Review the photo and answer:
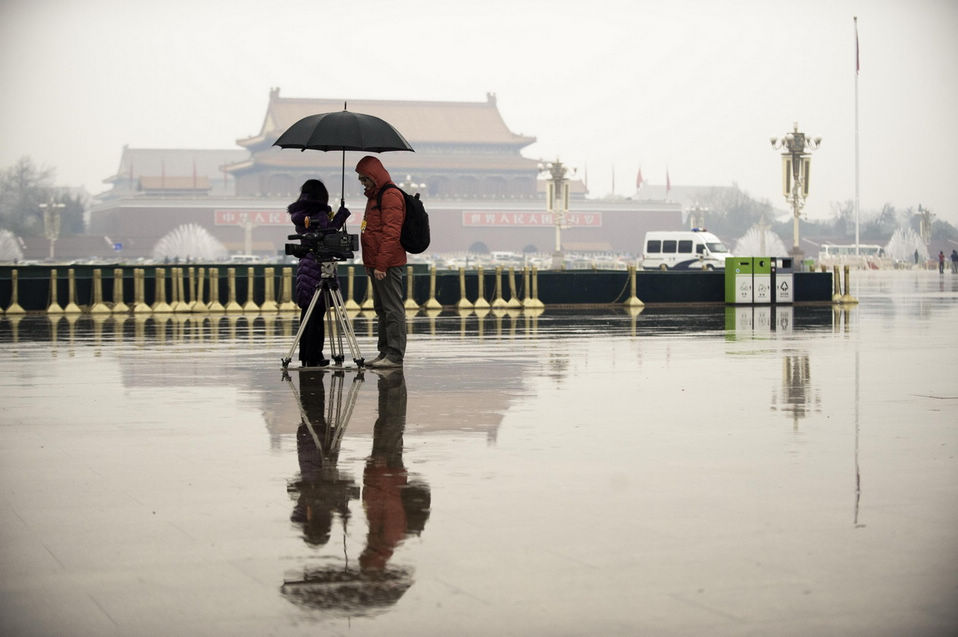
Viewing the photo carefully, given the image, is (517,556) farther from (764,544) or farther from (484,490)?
(484,490)

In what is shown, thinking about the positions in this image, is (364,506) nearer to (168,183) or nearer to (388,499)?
(388,499)

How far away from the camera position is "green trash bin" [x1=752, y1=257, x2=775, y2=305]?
30.5 m

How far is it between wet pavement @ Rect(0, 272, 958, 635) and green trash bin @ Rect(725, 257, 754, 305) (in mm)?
16482

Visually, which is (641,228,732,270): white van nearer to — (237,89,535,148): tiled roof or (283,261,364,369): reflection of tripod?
(283,261,364,369): reflection of tripod

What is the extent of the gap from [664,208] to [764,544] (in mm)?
115208

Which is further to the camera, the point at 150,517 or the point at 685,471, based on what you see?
the point at 685,471

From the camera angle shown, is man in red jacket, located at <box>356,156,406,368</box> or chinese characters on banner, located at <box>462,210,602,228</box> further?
chinese characters on banner, located at <box>462,210,602,228</box>

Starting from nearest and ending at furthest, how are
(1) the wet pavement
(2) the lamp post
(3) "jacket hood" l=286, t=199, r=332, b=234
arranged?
1. (1) the wet pavement
2. (3) "jacket hood" l=286, t=199, r=332, b=234
3. (2) the lamp post

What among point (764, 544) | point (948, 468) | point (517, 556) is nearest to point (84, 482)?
point (517, 556)

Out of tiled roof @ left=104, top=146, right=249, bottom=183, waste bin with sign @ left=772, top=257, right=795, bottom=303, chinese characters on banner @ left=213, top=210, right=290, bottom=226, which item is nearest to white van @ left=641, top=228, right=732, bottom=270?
waste bin with sign @ left=772, top=257, right=795, bottom=303

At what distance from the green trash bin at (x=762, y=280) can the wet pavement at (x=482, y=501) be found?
1659 cm

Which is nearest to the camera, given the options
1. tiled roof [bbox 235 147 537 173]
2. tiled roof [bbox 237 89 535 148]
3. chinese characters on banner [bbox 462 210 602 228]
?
tiled roof [bbox 235 147 537 173]

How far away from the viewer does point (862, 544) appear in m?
5.73

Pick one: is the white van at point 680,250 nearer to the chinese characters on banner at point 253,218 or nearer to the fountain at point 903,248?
the chinese characters on banner at point 253,218
